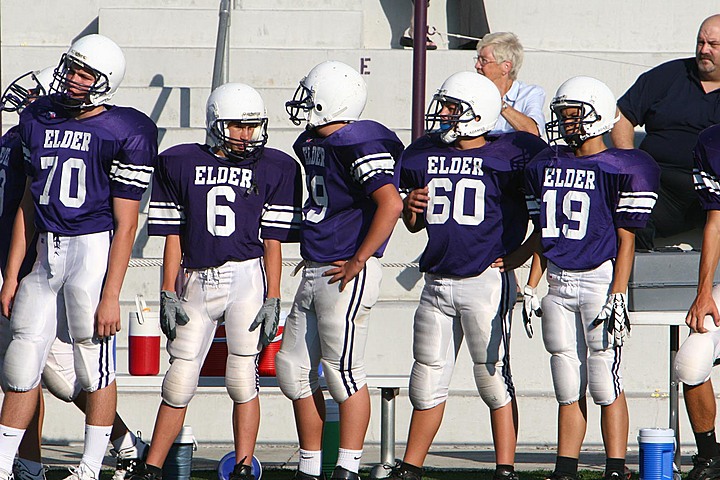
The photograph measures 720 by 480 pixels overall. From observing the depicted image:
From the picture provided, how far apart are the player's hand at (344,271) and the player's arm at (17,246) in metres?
1.11

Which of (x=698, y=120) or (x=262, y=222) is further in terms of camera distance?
(x=698, y=120)

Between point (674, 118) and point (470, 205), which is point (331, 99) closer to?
point (470, 205)

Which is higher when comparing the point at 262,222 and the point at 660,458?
the point at 262,222

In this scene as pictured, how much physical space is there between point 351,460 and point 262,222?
0.96m

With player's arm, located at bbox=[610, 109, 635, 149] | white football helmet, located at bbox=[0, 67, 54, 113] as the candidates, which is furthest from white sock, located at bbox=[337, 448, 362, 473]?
player's arm, located at bbox=[610, 109, 635, 149]

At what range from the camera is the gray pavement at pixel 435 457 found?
17.5 feet

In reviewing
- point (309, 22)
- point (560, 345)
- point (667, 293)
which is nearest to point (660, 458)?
point (560, 345)

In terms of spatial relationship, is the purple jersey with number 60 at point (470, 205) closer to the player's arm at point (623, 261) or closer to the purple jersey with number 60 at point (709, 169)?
the player's arm at point (623, 261)

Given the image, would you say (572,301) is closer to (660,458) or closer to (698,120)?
(660,458)

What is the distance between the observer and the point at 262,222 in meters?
4.57

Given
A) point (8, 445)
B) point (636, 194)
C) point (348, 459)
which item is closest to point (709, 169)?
point (636, 194)

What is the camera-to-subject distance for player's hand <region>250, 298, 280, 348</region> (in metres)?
4.47

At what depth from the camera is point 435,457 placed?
5.54 meters

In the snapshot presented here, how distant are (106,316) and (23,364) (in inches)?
13.5
